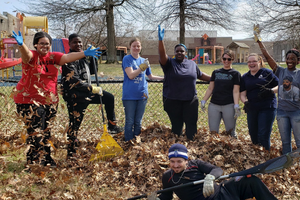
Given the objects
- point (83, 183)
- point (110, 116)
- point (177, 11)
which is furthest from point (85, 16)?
point (83, 183)

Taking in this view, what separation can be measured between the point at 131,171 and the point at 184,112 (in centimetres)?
130

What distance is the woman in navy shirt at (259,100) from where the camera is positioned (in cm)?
396

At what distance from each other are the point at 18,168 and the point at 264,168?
10.7 ft

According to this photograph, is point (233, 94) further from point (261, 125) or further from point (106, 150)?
point (106, 150)

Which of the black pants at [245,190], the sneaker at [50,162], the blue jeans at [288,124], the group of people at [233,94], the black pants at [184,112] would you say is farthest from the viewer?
the black pants at [184,112]

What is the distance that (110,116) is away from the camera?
4.69 meters

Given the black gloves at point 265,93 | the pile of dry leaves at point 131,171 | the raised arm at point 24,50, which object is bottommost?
the pile of dry leaves at point 131,171

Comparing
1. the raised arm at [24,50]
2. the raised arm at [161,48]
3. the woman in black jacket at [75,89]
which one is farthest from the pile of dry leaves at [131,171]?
the raised arm at [161,48]

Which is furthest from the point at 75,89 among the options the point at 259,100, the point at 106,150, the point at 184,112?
the point at 259,100

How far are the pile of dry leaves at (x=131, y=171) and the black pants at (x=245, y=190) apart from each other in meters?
0.85

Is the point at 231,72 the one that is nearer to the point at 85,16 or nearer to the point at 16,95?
the point at 16,95

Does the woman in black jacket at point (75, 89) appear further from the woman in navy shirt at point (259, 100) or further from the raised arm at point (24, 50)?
the woman in navy shirt at point (259, 100)

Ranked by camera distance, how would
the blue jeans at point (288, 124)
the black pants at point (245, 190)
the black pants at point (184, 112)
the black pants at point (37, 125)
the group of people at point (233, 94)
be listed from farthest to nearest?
the black pants at point (184, 112) → the group of people at point (233, 94) → the blue jeans at point (288, 124) → the black pants at point (37, 125) → the black pants at point (245, 190)

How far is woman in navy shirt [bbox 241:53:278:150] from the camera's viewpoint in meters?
3.96
